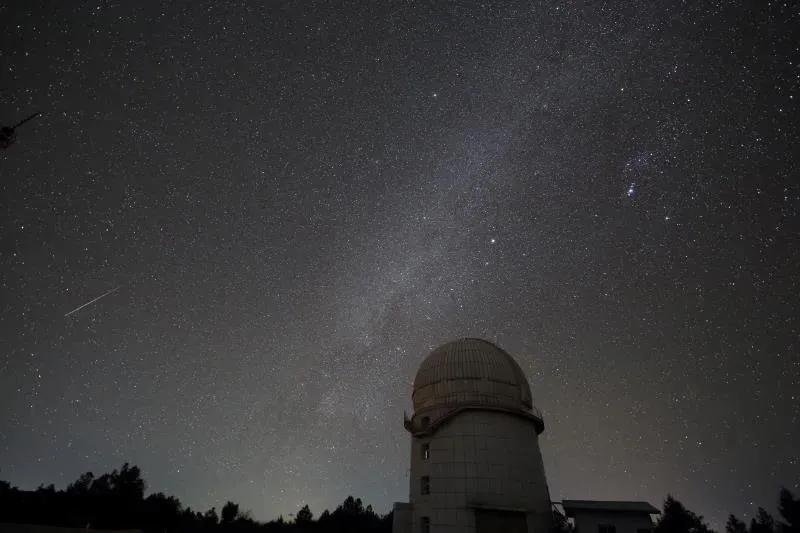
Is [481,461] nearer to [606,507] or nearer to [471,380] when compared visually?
[471,380]

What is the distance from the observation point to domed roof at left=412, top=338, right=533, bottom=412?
88.5 feet

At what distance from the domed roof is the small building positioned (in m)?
6.21

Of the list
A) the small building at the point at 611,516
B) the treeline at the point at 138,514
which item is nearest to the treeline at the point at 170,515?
the treeline at the point at 138,514

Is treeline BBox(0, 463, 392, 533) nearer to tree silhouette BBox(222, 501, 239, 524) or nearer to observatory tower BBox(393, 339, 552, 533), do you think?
tree silhouette BBox(222, 501, 239, 524)

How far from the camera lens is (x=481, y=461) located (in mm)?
24016

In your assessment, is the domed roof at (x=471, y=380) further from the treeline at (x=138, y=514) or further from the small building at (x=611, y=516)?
the treeline at (x=138, y=514)

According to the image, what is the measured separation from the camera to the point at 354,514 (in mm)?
54719

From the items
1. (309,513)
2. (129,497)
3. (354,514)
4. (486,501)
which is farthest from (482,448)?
(129,497)

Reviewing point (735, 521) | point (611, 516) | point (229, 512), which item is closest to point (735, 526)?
point (735, 521)

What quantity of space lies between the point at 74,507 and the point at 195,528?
12.3m

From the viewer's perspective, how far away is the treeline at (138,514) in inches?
1591

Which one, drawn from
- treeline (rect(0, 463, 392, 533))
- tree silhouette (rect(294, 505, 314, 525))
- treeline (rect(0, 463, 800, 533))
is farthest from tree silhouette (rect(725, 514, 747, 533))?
tree silhouette (rect(294, 505, 314, 525))

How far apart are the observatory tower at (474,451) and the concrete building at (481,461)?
0.05 meters

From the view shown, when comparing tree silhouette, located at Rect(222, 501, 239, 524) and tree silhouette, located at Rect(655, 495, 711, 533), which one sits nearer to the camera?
tree silhouette, located at Rect(655, 495, 711, 533)
